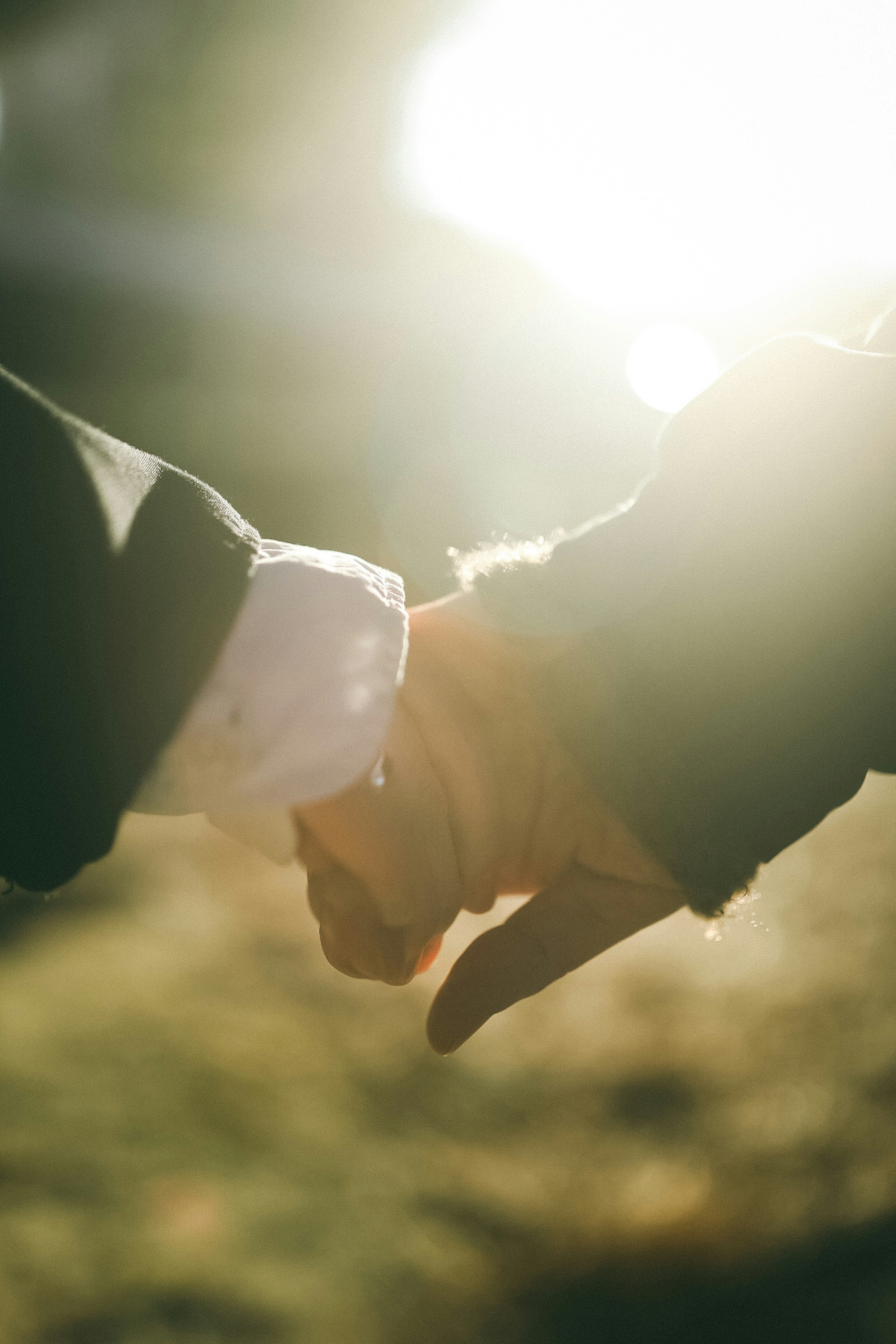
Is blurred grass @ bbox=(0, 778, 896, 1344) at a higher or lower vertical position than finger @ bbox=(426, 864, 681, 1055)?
lower

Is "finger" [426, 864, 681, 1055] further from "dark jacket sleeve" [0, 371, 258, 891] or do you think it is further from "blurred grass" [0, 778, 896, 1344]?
"dark jacket sleeve" [0, 371, 258, 891]

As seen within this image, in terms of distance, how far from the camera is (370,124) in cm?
280

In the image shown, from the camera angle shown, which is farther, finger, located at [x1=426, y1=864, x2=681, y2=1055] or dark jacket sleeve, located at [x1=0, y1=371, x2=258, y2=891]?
finger, located at [x1=426, y1=864, x2=681, y2=1055]

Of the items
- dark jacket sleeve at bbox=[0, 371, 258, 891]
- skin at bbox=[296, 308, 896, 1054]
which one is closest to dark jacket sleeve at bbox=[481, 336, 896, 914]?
skin at bbox=[296, 308, 896, 1054]

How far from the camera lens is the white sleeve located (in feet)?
1.35

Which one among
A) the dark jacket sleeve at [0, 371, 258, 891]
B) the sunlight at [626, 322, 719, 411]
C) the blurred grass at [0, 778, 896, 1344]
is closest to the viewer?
the dark jacket sleeve at [0, 371, 258, 891]

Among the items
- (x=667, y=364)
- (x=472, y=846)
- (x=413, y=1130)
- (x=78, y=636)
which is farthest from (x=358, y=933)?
(x=667, y=364)

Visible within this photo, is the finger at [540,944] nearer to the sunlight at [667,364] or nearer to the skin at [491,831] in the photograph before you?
the skin at [491,831]

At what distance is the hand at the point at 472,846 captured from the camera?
504mm

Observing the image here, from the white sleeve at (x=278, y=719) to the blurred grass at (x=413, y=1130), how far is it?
0.45 metres

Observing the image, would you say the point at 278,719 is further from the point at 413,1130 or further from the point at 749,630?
the point at 413,1130

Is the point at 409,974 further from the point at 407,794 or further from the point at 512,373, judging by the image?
the point at 512,373

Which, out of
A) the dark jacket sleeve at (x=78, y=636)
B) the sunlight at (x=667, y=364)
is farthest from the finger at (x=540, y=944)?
the sunlight at (x=667, y=364)

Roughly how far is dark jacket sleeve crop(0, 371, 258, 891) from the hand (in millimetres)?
128
